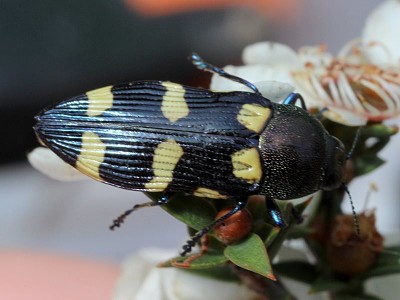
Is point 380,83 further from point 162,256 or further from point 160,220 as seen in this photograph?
point 160,220

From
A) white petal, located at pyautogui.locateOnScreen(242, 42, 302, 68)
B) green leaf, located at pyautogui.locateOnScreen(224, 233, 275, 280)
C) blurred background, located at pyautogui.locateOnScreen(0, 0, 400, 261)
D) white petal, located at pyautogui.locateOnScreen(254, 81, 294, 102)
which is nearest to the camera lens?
green leaf, located at pyautogui.locateOnScreen(224, 233, 275, 280)

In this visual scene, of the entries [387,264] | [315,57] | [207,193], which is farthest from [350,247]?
[315,57]

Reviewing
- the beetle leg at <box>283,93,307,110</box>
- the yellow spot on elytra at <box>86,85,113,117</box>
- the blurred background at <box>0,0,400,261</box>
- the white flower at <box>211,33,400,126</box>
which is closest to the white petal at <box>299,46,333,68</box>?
the white flower at <box>211,33,400,126</box>

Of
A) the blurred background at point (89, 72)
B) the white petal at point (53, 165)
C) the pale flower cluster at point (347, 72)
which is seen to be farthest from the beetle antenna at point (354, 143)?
the blurred background at point (89, 72)

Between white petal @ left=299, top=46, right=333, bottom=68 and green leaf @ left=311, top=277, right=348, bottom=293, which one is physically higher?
white petal @ left=299, top=46, right=333, bottom=68

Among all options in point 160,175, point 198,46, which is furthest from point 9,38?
point 160,175

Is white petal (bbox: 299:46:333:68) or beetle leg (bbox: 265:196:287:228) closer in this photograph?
beetle leg (bbox: 265:196:287:228)

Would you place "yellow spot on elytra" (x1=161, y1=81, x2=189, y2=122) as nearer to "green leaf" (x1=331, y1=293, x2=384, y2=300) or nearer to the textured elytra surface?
the textured elytra surface

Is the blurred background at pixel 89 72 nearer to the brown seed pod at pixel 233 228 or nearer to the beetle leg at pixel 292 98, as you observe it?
the beetle leg at pixel 292 98

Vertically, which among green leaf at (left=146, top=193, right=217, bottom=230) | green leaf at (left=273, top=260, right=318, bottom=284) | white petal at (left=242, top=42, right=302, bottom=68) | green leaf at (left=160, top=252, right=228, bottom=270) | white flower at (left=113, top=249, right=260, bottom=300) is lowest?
white flower at (left=113, top=249, right=260, bottom=300)
